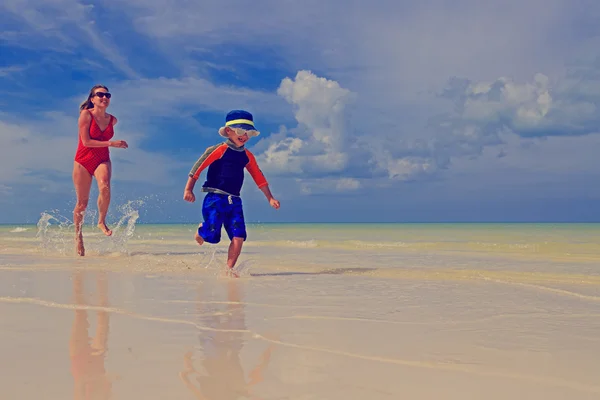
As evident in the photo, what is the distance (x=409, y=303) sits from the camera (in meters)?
3.78

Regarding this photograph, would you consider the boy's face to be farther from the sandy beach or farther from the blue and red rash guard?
the sandy beach

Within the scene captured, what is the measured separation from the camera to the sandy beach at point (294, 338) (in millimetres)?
1926

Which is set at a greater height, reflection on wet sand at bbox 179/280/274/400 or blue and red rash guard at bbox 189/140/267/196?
blue and red rash guard at bbox 189/140/267/196

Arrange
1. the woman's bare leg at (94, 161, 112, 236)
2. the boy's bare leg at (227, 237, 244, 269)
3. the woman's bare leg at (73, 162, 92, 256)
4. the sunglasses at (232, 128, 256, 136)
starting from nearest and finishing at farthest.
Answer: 1. the boy's bare leg at (227, 237, 244, 269)
2. the sunglasses at (232, 128, 256, 136)
3. the woman's bare leg at (94, 161, 112, 236)
4. the woman's bare leg at (73, 162, 92, 256)

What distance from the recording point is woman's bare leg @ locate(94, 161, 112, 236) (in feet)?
24.3

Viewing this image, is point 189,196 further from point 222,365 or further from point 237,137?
point 222,365

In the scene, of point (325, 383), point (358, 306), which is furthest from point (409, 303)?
point (325, 383)

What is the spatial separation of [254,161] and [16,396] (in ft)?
14.5

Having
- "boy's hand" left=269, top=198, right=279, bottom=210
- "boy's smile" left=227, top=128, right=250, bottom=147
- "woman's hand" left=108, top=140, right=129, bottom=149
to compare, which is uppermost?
"woman's hand" left=108, top=140, right=129, bottom=149

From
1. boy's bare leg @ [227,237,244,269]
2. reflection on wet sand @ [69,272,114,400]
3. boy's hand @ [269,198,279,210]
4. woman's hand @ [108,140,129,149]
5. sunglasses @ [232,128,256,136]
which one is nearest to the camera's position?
reflection on wet sand @ [69,272,114,400]

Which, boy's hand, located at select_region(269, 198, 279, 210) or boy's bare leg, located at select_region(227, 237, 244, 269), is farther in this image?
boy's hand, located at select_region(269, 198, 279, 210)

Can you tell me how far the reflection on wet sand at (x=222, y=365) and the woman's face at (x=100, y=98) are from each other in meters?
4.98

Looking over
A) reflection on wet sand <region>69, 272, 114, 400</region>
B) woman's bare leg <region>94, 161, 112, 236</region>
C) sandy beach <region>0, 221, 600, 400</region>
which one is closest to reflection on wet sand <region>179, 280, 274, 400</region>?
sandy beach <region>0, 221, 600, 400</region>

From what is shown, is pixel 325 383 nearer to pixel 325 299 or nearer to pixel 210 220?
pixel 325 299
